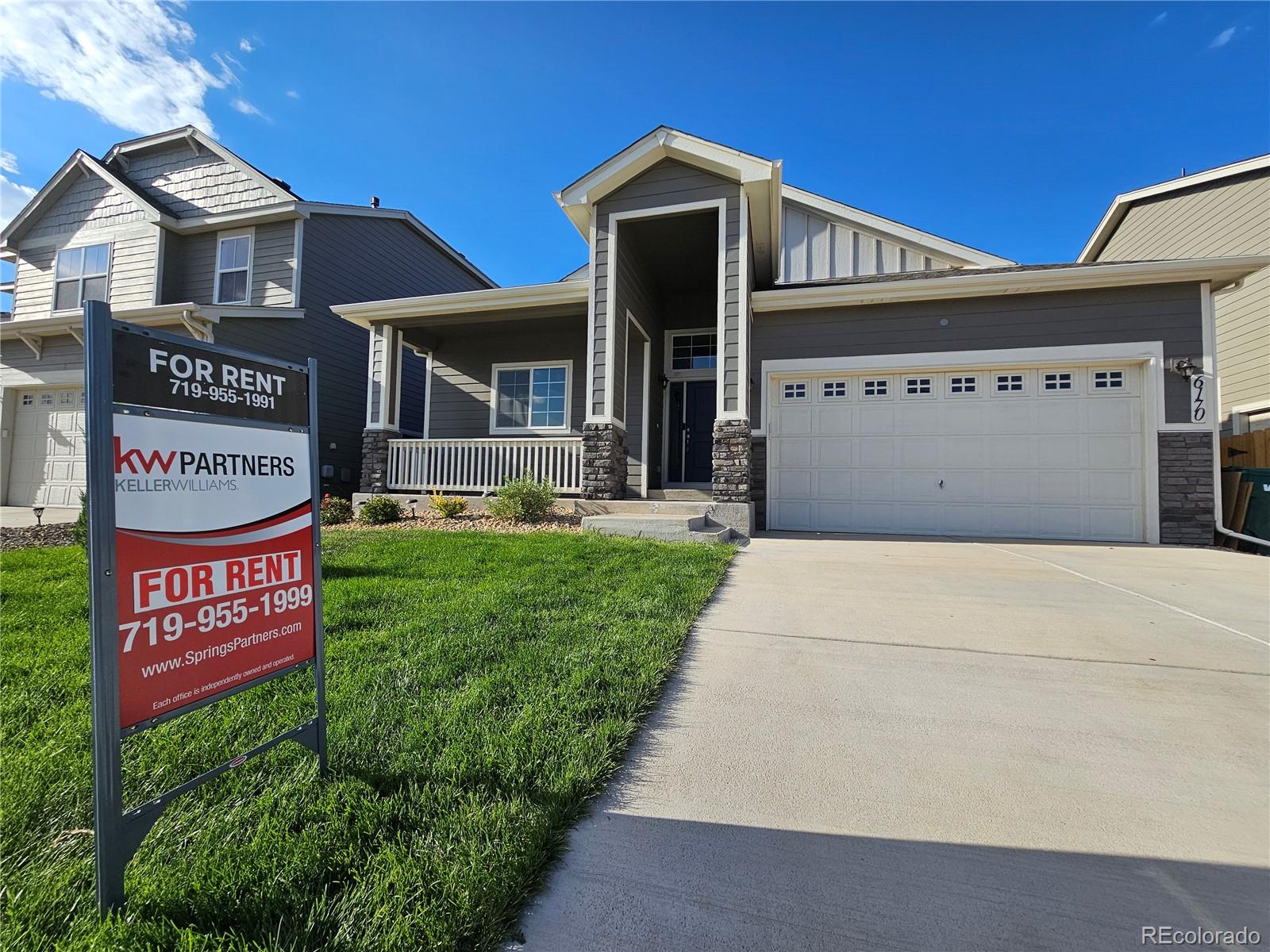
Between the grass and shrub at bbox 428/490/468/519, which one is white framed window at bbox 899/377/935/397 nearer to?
the grass

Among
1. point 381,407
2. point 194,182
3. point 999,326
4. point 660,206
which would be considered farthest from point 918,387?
point 194,182

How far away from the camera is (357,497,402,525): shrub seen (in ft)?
25.4

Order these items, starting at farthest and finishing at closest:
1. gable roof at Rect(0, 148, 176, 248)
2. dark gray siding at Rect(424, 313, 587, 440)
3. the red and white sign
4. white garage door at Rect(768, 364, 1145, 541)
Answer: gable roof at Rect(0, 148, 176, 248) < dark gray siding at Rect(424, 313, 587, 440) < white garage door at Rect(768, 364, 1145, 541) < the red and white sign

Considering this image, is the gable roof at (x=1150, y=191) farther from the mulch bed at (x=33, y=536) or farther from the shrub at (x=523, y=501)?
the mulch bed at (x=33, y=536)

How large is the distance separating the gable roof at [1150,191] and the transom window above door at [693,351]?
9.49m

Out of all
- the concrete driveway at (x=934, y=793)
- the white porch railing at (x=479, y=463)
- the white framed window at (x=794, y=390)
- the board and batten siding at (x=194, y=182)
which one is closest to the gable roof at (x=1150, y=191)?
the white framed window at (x=794, y=390)

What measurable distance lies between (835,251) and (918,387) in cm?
542

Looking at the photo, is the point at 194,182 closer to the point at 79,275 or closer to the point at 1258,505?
the point at 79,275

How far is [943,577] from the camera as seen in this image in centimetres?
469

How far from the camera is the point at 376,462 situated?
8961 mm

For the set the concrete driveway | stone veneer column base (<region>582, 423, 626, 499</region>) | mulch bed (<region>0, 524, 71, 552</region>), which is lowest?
the concrete driveway

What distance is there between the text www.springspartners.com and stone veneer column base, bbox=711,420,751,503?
19.8 feet

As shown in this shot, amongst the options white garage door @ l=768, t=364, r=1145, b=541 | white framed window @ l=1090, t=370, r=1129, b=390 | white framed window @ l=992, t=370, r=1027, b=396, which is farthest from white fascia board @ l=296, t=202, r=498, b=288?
white framed window @ l=1090, t=370, r=1129, b=390

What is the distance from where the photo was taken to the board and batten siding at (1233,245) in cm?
907
